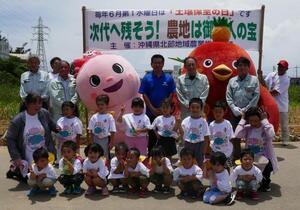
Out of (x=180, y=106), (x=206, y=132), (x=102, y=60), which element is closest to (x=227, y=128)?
(x=206, y=132)

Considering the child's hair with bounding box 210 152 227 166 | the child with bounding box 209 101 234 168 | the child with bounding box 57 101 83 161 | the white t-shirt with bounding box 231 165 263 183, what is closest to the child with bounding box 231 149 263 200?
the white t-shirt with bounding box 231 165 263 183

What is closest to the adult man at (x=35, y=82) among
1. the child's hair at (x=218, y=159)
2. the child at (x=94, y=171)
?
the child at (x=94, y=171)

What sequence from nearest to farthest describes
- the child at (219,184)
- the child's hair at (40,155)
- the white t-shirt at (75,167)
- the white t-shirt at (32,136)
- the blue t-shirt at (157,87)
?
the child at (219,184), the child's hair at (40,155), the white t-shirt at (75,167), the white t-shirt at (32,136), the blue t-shirt at (157,87)

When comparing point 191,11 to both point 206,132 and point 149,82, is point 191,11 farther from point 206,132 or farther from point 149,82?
point 206,132

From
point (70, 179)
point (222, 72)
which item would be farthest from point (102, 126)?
point (222, 72)

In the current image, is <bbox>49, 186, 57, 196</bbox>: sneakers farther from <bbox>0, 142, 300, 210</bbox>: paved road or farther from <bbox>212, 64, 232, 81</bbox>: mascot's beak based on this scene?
<bbox>212, 64, 232, 81</bbox>: mascot's beak

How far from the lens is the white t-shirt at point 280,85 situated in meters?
8.19

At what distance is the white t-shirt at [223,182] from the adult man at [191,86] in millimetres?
1656

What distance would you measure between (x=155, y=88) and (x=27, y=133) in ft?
6.24

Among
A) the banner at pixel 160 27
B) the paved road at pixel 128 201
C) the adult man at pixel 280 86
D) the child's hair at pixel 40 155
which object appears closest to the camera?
the paved road at pixel 128 201

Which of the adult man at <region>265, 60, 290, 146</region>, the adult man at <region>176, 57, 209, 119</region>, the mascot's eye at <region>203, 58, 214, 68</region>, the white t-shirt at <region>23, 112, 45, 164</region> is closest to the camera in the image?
the white t-shirt at <region>23, 112, 45, 164</region>

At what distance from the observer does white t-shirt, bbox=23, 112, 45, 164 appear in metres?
5.62

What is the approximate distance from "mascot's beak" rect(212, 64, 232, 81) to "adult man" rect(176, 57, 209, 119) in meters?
0.63

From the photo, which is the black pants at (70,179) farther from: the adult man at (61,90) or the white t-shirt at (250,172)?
the white t-shirt at (250,172)
